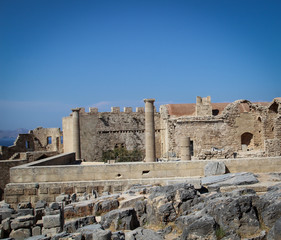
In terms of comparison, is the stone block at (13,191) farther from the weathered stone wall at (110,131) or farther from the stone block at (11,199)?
the weathered stone wall at (110,131)

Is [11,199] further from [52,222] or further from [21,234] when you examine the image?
[52,222]

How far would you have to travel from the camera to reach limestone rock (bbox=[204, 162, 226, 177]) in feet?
33.5

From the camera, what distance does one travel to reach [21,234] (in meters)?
7.73

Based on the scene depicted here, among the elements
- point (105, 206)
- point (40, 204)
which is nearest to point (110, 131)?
point (40, 204)

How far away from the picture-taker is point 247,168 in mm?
10695

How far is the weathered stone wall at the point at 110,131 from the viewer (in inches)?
1242

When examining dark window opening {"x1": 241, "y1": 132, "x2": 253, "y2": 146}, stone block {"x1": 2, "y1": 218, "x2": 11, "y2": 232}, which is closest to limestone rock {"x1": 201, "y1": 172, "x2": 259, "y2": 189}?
stone block {"x1": 2, "y1": 218, "x2": 11, "y2": 232}

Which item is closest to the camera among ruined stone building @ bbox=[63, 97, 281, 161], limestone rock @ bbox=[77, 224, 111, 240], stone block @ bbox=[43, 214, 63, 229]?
limestone rock @ bbox=[77, 224, 111, 240]

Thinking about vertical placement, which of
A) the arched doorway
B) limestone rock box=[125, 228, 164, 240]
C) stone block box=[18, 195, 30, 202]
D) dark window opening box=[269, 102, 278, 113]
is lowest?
limestone rock box=[125, 228, 164, 240]

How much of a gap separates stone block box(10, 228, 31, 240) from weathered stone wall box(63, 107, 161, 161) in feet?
77.8

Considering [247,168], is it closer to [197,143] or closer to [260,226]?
[260,226]

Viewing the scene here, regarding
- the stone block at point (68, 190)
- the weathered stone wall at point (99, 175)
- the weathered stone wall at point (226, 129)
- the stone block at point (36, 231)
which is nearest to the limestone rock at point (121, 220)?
the stone block at point (36, 231)

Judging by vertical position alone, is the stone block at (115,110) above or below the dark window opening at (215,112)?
above

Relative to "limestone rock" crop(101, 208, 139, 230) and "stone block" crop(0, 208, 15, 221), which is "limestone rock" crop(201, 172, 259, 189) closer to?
"limestone rock" crop(101, 208, 139, 230)
